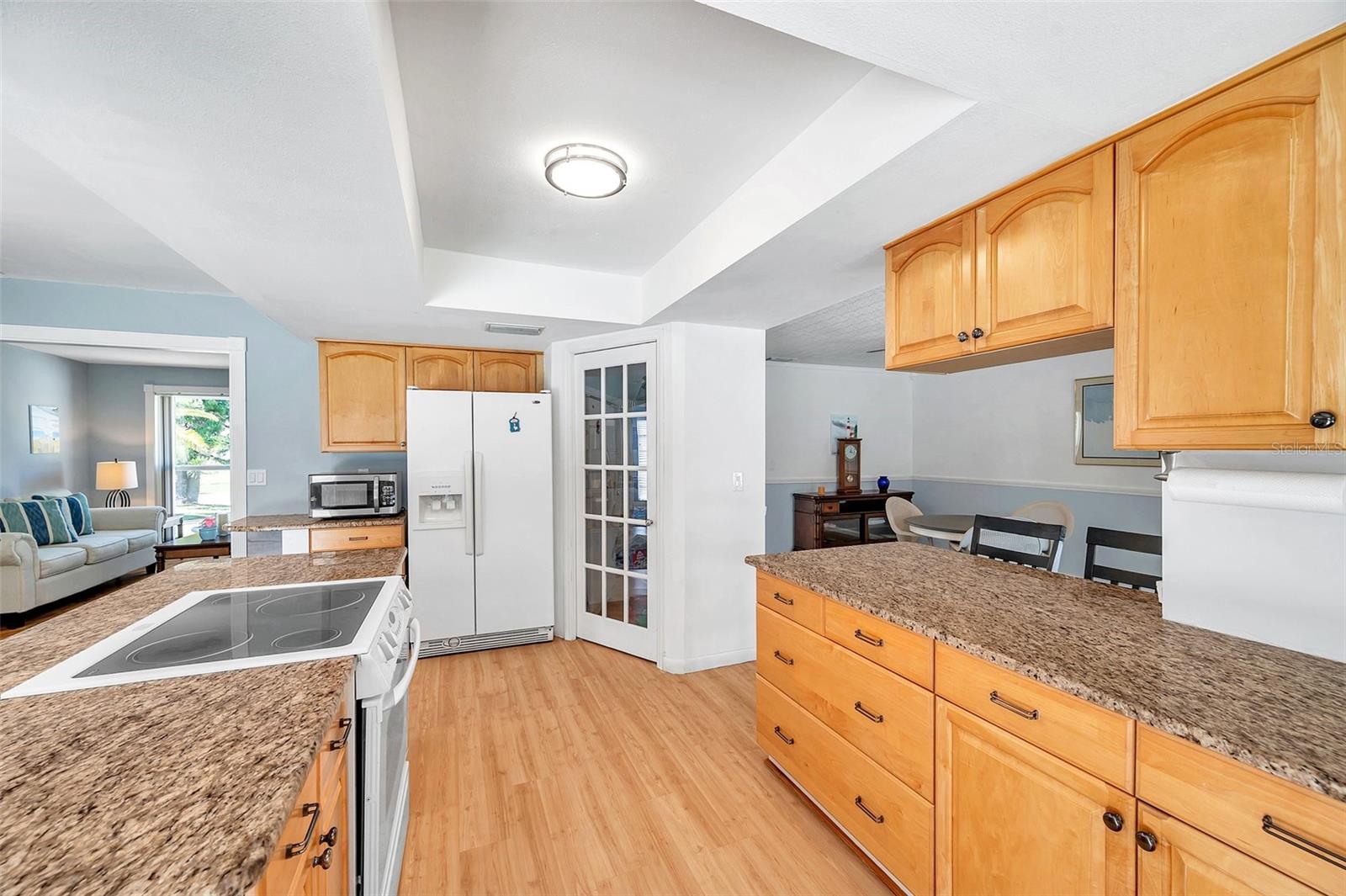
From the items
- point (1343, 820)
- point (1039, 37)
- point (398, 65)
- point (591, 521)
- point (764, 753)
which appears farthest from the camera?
point (591, 521)

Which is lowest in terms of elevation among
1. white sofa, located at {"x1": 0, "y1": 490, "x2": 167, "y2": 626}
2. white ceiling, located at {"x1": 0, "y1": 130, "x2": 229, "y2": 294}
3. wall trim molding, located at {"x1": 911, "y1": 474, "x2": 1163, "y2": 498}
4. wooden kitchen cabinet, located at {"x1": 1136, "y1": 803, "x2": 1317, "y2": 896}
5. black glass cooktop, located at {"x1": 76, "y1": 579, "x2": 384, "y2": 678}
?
white sofa, located at {"x1": 0, "y1": 490, "x2": 167, "y2": 626}

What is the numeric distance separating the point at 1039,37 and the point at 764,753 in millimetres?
2481

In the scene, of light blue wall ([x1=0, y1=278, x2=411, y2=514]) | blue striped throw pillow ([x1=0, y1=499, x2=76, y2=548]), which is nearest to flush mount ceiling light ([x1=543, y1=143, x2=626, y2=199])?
light blue wall ([x1=0, y1=278, x2=411, y2=514])

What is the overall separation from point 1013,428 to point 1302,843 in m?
5.08

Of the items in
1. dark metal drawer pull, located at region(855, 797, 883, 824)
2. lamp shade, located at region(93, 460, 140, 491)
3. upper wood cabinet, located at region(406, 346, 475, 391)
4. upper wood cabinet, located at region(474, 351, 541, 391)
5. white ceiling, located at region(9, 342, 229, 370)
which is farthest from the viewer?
lamp shade, located at region(93, 460, 140, 491)

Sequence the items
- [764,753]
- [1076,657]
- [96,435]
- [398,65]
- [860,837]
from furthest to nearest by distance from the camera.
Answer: [96,435] < [764,753] < [860,837] < [398,65] < [1076,657]

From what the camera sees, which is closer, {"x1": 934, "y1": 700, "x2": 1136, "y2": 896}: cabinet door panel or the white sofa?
{"x1": 934, "y1": 700, "x2": 1136, "y2": 896}: cabinet door panel

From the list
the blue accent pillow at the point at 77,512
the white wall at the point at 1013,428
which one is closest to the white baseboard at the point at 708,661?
the white wall at the point at 1013,428

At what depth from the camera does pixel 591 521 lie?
3.71m

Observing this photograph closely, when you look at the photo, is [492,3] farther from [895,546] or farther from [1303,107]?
[895,546]

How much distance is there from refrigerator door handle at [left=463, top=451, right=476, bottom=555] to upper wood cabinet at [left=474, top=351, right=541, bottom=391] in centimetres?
68

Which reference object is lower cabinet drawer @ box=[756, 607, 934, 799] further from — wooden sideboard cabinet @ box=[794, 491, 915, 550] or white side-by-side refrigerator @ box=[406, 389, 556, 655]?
wooden sideboard cabinet @ box=[794, 491, 915, 550]

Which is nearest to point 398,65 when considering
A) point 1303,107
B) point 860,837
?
point 1303,107

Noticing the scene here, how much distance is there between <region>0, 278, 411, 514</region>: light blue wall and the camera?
11.1 ft
